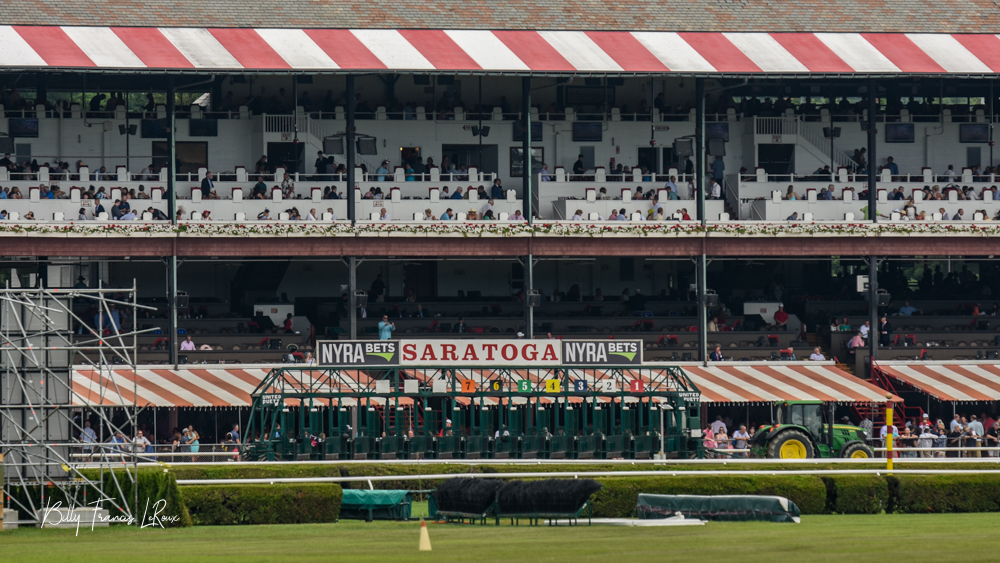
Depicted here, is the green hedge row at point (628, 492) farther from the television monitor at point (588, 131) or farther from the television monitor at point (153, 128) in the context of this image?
the television monitor at point (588, 131)

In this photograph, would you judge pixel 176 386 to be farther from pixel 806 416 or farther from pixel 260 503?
pixel 806 416

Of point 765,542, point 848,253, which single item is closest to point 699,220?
point 848,253

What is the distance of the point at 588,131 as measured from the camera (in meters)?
51.9

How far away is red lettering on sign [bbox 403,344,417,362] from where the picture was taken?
36.5 meters

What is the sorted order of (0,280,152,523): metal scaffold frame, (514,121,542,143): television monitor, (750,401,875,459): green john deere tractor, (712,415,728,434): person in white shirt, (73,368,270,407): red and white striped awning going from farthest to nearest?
(514,121,542,143): television monitor
(712,415,728,434): person in white shirt
(73,368,270,407): red and white striped awning
(750,401,875,459): green john deere tractor
(0,280,152,523): metal scaffold frame

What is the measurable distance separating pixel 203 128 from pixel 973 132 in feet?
88.6

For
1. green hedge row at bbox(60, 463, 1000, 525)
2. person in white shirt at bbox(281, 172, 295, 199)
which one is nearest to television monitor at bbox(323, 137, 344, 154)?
person in white shirt at bbox(281, 172, 295, 199)

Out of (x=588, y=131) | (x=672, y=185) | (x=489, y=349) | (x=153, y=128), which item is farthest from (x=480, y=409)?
(x=153, y=128)

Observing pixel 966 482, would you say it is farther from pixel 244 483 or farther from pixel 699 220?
pixel 699 220

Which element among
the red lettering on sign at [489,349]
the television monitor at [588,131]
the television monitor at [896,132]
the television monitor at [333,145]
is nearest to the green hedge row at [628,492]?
the red lettering on sign at [489,349]

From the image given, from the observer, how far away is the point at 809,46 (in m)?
46.8

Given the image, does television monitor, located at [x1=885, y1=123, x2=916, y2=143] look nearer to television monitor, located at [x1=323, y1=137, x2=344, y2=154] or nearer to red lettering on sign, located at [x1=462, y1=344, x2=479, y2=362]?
television monitor, located at [x1=323, y1=137, x2=344, y2=154]

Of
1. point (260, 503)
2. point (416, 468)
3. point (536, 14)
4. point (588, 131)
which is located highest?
point (536, 14)

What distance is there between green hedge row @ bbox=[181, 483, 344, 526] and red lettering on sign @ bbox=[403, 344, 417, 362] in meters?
11.3
